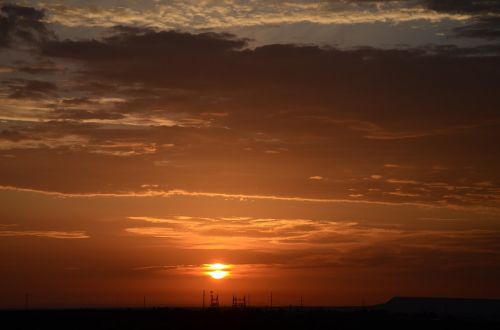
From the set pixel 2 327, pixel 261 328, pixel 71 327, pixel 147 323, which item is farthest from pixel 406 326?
pixel 2 327

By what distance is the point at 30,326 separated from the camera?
Result: 83000mm

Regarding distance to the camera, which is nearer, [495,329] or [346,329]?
[346,329]

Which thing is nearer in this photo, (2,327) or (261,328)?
(261,328)

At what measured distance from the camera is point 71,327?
8075 cm

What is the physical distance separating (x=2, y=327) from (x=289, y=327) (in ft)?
100

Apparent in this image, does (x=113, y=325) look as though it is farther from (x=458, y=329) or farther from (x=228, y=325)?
(x=458, y=329)

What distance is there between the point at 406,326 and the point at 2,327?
4344cm

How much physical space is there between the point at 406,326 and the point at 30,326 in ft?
133

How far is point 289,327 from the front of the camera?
80188mm

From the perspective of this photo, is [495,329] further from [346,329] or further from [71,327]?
[71,327]

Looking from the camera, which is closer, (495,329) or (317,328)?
(317,328)

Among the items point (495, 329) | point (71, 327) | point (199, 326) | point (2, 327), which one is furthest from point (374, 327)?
point (2, 327)

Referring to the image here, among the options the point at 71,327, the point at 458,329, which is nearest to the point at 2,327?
the point at 71,327

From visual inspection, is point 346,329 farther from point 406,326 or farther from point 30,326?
point 30,326
